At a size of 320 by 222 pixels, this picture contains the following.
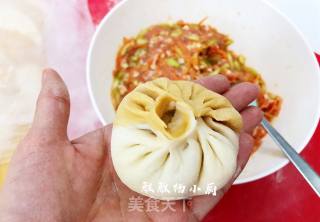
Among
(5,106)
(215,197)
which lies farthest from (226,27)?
(5,106)

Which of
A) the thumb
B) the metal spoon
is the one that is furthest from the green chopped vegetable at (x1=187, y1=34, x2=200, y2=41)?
the thumb

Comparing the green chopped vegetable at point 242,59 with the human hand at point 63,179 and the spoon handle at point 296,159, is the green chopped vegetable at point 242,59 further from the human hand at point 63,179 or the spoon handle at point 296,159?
the human hand at point 63,179

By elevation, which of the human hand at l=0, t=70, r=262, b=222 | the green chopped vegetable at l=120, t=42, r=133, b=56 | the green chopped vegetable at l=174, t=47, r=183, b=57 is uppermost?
the green chopped vegetable at l=174, t=47, r=183, b=57

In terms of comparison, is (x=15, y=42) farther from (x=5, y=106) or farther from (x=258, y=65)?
(x=258, y=65)

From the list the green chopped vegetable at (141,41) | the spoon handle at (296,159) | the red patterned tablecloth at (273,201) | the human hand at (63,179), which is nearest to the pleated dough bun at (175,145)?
the human hand at (63,179)

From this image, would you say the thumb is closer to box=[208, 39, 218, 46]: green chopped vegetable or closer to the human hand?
the human hand

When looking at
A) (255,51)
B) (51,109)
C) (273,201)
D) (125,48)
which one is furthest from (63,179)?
(255,51)
